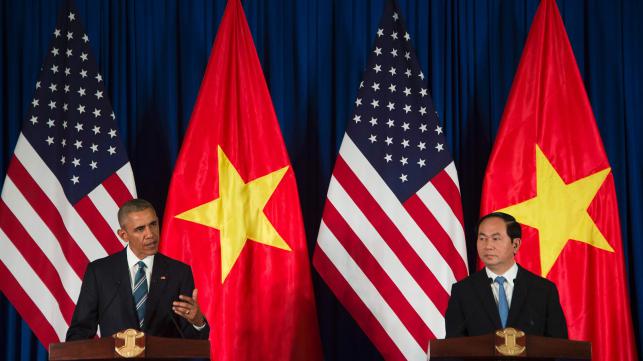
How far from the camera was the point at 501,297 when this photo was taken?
4.39 m

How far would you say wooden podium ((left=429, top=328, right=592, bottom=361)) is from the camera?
→ 139 inches

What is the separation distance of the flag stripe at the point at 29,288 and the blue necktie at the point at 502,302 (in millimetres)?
2850

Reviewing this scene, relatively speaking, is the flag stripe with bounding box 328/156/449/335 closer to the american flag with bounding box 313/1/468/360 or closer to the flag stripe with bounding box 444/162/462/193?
the american flag with bounding box 313/1/468/360

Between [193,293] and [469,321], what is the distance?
126cm

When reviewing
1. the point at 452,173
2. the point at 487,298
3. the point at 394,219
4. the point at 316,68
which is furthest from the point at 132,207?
the point at 316,68

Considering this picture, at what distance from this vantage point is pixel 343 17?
6.71m

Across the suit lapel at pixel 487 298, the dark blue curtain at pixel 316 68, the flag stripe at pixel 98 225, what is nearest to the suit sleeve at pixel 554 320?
the suit lapel at pixel 487 298

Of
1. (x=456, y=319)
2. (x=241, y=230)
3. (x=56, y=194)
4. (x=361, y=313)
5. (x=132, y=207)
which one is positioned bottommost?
(x=361, y=313)

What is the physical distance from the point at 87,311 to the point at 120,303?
0.16 m

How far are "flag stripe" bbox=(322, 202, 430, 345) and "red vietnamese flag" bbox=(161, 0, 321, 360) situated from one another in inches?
8.8

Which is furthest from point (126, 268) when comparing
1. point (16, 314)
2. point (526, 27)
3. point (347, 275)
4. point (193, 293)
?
point (526, 27)

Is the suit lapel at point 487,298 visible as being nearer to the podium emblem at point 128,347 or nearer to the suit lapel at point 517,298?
the suit lapel at point 517,298

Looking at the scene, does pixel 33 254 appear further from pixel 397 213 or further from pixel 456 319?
pixel 456 319

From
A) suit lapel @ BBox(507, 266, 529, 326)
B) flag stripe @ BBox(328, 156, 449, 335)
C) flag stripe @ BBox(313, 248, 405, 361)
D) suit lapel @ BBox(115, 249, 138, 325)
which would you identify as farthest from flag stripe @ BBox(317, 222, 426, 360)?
suit lapel @ BBox(115, 249, 138, 325)
